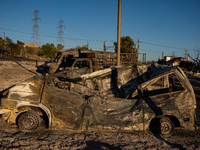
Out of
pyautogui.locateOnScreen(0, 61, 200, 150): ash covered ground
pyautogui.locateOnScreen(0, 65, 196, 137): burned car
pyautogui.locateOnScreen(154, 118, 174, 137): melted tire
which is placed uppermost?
pyautogui.locateOnScreen(0, 65, 196, 137): burned car

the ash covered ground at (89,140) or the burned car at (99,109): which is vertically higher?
the burned car at (99,109)

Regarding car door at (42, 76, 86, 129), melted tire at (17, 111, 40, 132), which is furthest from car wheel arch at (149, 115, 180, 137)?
melted tire at (17, 111, 40, 132)

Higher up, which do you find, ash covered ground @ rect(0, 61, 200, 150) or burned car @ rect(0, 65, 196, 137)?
burned car @ rect(0, 65, 196, 137)

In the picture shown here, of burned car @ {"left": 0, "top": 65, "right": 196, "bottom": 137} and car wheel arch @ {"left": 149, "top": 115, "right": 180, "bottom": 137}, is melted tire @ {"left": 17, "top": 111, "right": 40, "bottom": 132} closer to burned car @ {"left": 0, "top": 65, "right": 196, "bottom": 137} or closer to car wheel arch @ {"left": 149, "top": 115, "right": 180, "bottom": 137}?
burned car @ {"left": 0, "top": 65, "right": 196, "bottom": 137}

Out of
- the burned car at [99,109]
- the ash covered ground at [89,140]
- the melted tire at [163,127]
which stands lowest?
the ash covered ground at [89,140]

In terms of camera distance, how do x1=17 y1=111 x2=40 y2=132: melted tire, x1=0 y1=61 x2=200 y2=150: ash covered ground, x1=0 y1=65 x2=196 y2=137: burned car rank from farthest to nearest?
x1=17 y1=111 x2=40 y2=132: melted tire → x1=0 y1=65 x2=196 y2=137: burned car → x1=0 y1=61 x2=200 y2=150: ash covered ground

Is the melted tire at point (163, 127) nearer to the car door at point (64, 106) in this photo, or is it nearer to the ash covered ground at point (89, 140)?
the ash covered ground at point (89, 140)

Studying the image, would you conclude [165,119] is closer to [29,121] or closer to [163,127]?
[163,127]

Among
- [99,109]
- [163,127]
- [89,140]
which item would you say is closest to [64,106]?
[99,109]


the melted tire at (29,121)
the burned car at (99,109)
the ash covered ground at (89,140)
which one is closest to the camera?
the ash covered ground at (89,140)

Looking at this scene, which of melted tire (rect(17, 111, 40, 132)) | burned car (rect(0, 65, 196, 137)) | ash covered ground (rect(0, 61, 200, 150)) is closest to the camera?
ash covered ground (rect(0, 61, 200, 150))

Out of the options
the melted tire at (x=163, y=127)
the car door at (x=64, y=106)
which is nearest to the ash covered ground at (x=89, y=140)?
the melted tire at (x=163, y=127)

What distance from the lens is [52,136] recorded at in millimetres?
3480

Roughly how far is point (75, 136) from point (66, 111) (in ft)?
2.14
